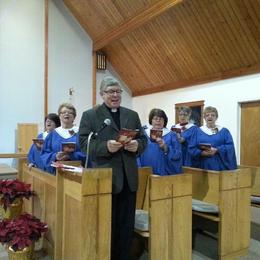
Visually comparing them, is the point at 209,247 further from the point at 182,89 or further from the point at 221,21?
the point at 182,89

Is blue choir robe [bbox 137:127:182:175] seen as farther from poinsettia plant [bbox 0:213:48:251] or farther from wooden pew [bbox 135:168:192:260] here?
poinsettia plant [bbox 0:213:48:251]

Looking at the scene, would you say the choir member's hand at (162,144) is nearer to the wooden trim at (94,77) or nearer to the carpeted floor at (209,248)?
the carpeted floor at (209,248)

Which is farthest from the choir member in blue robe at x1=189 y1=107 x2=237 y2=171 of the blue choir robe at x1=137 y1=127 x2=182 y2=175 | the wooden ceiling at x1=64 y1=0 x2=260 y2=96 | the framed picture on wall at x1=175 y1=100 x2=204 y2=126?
the framed picture on wall at x1=175 y1=100 x2=204 y2=126

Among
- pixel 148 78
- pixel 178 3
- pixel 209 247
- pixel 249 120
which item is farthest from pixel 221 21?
pixel 209 247

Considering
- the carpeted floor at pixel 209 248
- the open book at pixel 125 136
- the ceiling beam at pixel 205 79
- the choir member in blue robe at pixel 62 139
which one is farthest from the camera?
the ceiling beam at pixel 205 79

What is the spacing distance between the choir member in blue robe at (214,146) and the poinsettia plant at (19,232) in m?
1.78

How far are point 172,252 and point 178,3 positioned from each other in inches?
162

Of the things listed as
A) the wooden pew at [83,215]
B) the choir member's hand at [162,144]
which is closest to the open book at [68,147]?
the wooden pew at [83,215]

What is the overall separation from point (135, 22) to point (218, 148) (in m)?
3.71

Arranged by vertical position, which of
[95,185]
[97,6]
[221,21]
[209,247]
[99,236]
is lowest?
[209,247]

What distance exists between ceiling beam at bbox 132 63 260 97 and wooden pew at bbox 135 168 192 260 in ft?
11.8

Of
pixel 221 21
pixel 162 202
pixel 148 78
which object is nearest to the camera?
pixel 162 202

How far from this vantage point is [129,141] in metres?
2.01

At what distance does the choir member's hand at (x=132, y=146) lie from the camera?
2.04 m
